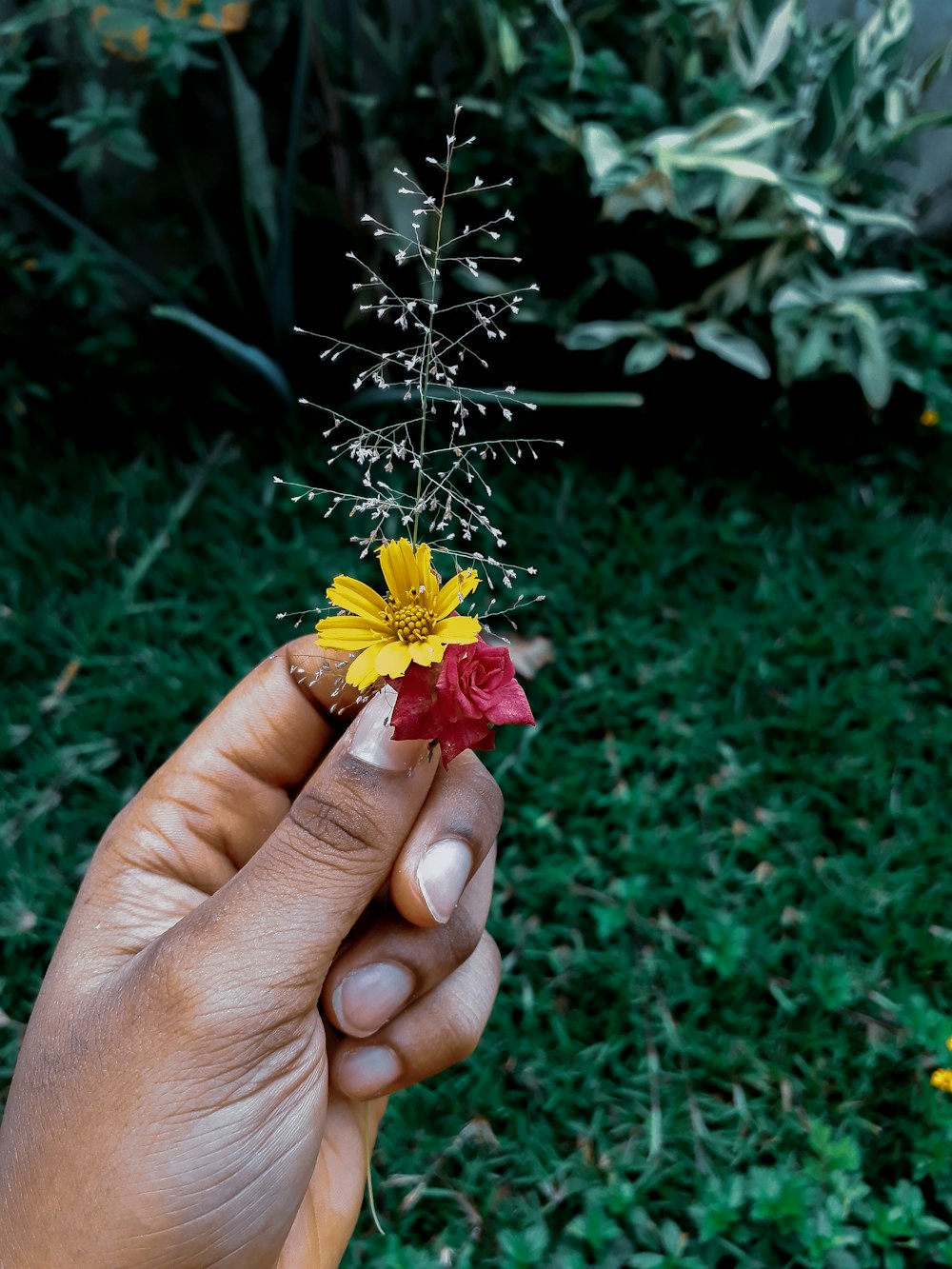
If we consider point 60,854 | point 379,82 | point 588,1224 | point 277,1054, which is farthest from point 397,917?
point 379,82

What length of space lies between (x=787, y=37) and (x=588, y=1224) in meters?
2.30

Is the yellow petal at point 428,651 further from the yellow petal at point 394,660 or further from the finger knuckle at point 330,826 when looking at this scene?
the finger knuckle at point 330,826

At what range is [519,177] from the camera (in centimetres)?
232

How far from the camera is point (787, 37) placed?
7.50 feet

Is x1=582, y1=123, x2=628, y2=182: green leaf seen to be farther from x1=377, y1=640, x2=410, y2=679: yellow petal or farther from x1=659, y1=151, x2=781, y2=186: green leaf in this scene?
x1=377, y1=640, x2=410, y2=679: yellow petal

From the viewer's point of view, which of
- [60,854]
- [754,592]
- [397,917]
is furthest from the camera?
[754,592]

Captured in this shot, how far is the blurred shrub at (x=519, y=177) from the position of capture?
2160 mm

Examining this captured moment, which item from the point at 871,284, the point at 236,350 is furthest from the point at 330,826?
the point at 871,284

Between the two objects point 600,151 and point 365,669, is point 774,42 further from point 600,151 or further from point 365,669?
point 365,669

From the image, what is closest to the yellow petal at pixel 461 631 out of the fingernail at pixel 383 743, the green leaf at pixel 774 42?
the fingernail at pixel 383 743

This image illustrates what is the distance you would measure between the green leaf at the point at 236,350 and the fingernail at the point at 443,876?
1418mm

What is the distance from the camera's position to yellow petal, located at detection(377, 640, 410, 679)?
86cm

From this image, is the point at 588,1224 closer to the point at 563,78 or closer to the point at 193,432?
the point at 193,432

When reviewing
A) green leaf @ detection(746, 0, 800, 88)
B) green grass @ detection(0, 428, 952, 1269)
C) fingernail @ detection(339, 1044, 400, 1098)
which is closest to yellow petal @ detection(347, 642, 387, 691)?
fingernail @ detection(339, 1044, 400, 1098)
